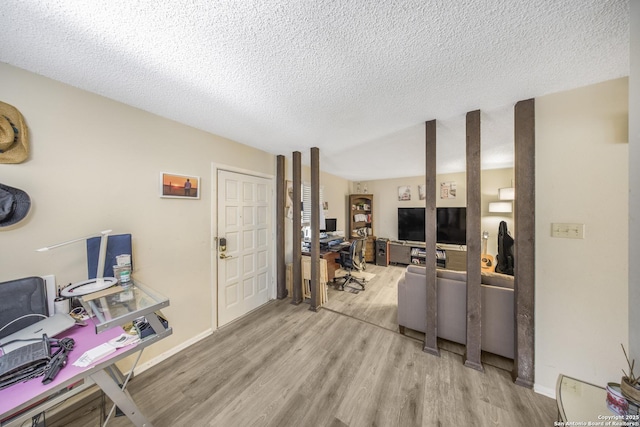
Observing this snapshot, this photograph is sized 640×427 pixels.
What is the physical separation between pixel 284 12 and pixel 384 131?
1698 millimetres

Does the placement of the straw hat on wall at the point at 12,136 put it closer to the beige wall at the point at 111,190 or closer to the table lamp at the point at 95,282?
the beige wall at the point at 111,190

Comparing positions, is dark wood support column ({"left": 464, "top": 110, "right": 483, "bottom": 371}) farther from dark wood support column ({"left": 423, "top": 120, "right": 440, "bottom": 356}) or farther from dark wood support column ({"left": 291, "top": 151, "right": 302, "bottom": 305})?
dark wood support column ({"left": 291, "top": 151, "right": 302, "bottom": 305})

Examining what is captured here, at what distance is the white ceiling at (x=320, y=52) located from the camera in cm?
97

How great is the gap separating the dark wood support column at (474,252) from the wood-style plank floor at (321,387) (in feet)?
0.67

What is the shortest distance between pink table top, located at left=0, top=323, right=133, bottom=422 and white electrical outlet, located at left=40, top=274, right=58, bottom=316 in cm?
41

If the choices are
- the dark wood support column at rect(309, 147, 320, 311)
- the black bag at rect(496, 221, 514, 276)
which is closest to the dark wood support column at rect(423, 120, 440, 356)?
the dark wood support column at rect(309, 147, 320, 311)

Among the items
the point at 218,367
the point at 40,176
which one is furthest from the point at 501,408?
the point at 40,176

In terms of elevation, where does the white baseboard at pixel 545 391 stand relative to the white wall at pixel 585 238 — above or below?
below

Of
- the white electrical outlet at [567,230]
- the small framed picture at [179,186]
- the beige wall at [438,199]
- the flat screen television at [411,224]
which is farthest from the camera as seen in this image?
the flat screen television at [411,224]

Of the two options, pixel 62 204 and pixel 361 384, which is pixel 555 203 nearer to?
pixel 361 384

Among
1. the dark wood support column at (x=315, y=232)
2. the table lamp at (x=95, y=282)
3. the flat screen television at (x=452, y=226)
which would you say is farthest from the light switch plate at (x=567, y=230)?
the table lamp at (x=95, y=282)

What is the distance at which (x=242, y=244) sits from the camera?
111 inches

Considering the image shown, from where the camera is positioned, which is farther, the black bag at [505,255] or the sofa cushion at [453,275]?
the black bag at [505,255]

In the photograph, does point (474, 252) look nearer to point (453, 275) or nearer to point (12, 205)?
point (453, 275)
